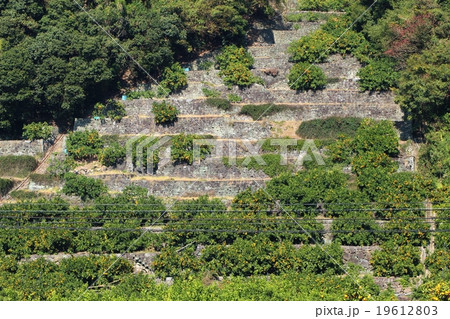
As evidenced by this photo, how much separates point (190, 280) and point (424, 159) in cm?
1229

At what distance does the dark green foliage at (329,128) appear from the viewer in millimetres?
43969

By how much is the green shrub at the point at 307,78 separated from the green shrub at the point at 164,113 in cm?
589

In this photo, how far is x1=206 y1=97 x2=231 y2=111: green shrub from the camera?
4534 cm

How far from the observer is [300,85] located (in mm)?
45969

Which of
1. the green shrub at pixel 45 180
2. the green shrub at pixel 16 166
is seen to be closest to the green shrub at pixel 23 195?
the green shrub at pixel 45 180

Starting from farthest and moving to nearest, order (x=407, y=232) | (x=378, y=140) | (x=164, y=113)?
1. (x=164, y=113)
2. (x=378, y=140)
3. (x=407, y=232)

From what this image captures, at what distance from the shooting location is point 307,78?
45.8 metres

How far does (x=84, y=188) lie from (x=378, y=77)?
48.2 feet

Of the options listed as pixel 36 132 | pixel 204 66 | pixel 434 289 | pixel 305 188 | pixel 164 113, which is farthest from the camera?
pixel 204 66

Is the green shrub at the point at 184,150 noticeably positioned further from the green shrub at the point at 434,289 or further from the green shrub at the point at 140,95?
the green shrub at the point at 434,289

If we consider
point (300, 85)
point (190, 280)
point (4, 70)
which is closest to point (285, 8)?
point (300, 85)

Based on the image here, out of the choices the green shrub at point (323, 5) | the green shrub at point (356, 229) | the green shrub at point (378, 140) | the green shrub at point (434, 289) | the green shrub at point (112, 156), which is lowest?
the green shrub at point (434, 289)

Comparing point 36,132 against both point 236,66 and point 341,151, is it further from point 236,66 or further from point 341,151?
point 341,151

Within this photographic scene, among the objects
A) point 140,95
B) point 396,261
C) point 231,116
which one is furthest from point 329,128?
point 140,95
